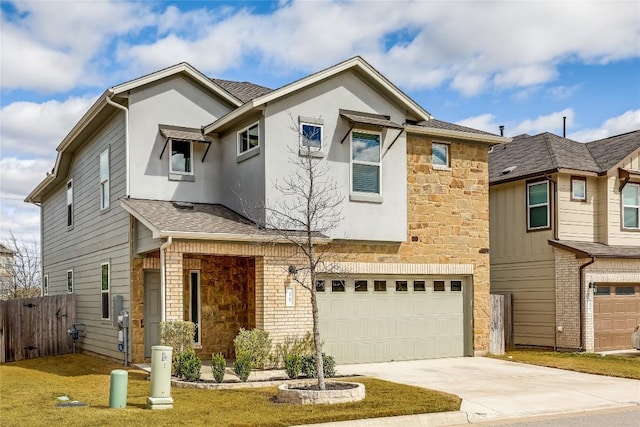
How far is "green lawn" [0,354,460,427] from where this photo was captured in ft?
35.4

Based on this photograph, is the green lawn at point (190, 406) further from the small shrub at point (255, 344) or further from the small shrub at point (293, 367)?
the small shrub at point (255, 344)

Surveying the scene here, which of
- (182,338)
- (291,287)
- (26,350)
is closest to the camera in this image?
(182,338)

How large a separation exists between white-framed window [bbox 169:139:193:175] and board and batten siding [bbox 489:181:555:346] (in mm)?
10867

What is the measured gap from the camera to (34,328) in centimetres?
2189

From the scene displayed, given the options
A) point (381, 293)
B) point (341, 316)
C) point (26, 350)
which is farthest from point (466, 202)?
point (26, 350)

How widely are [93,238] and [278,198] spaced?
723cm

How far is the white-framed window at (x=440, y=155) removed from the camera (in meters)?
20.0

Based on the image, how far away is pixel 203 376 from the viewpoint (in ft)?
49.9

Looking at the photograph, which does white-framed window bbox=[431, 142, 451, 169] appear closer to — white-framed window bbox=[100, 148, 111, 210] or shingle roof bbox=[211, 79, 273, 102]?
shingle roof bbox=[211, 79, 273, 102]

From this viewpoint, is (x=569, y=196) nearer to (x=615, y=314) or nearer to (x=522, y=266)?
(x=522, y=266)

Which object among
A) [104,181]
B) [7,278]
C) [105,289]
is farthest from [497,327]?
[7,278]

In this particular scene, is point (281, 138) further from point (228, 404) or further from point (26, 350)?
point (26, 350)

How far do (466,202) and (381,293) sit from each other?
370cm

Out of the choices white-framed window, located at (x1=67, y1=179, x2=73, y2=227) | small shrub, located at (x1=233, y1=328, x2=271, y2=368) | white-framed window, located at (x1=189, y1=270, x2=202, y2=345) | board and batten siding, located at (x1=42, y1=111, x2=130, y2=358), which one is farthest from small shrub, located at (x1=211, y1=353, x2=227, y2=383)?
white-framed window, located at (x1=67, y1=179, x2=73, y2=227)
